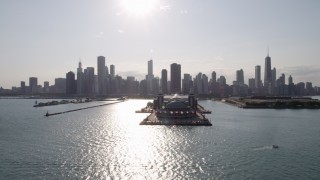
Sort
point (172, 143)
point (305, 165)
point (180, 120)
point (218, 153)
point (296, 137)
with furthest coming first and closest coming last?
point (180, 120) → point (296, 137) → point (172, 143) → point (218, 153) → point (305, 165)

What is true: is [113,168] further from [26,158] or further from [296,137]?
[296,137]

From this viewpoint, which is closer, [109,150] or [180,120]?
[109,150]

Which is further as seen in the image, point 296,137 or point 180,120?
point 180,120

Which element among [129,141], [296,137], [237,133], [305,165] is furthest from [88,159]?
[296,137]

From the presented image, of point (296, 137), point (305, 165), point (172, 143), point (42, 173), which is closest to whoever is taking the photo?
point (42, 173)

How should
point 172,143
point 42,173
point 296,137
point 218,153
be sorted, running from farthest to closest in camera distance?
1. point 296,137
2. point 172,143
3. point 218,153
4. point 42,173

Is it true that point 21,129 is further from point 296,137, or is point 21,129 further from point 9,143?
point 296,137


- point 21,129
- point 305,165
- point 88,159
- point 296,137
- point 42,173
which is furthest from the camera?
point 21,129

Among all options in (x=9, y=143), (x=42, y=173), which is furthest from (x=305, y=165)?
(x=9, y=143)
